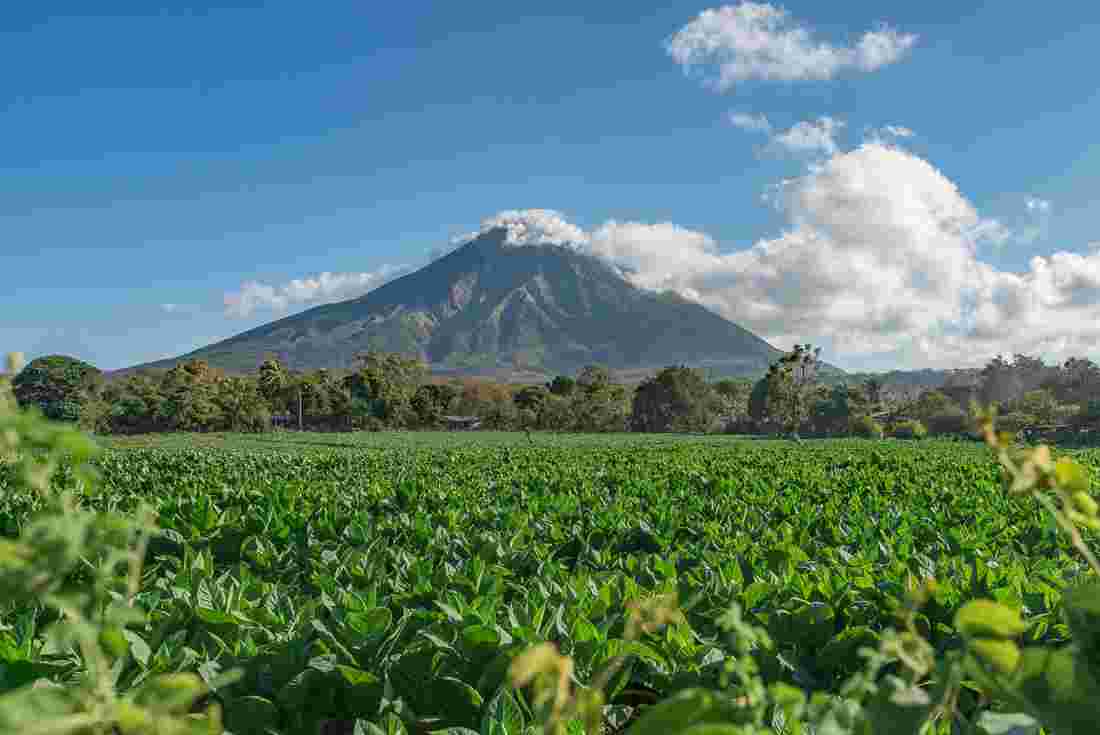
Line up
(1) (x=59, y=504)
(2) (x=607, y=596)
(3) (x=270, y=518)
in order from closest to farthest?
(1) (x=59, y=504), (2) (x=607, y=596), (3) (x=270, y=518)

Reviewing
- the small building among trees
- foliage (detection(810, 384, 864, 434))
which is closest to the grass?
foliage (detection(810, 384, 864, 434))

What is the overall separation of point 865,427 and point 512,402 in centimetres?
4413

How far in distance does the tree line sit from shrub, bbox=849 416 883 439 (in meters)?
0.19

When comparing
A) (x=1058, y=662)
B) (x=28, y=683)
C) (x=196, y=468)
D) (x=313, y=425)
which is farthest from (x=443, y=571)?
(x=313, y=425)

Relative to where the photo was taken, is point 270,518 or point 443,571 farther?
point 270,518

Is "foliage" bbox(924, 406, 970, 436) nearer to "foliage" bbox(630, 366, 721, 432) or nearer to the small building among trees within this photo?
"foliage" bbox(630, 366, 721, 432)

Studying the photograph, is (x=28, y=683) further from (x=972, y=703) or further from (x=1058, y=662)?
(x=972, y=703)

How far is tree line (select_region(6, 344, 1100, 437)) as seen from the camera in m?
73.8

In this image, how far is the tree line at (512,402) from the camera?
7375 centimetres

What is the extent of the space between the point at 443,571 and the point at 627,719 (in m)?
1.57

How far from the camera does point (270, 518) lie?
235 inches

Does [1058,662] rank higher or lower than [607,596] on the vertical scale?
higher

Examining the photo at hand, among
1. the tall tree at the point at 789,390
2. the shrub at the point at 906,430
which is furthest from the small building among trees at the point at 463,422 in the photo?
the shrub at the point at 906,430

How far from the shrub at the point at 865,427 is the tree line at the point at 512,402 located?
0.62ft
